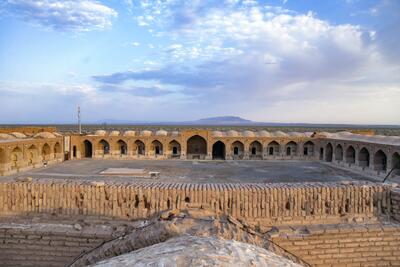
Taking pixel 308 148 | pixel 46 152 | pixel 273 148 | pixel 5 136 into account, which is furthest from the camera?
pixel 273 148

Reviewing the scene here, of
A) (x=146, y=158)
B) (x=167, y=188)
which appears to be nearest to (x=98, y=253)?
(x=167, y=188)

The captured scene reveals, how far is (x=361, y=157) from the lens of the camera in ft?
77.7

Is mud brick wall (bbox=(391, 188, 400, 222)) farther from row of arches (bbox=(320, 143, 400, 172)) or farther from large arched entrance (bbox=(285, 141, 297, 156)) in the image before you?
large arched entrance (bbox=(285, 141, 297, 156))

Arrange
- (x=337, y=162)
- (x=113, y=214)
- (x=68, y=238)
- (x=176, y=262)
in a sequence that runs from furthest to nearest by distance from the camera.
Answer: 1. (x=337, y=162)
2. (x=113, y=214)
3. (x=68, y=238)
4. (x=176, y=262)

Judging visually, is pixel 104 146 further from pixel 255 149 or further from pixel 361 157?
pixel 361 157

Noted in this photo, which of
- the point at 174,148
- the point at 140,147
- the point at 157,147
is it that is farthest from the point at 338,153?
the point at 140,147

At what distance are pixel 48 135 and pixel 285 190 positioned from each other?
23.6 metres

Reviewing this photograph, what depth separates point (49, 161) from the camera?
2616cm

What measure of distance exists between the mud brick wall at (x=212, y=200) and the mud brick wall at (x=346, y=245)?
60 centimetres

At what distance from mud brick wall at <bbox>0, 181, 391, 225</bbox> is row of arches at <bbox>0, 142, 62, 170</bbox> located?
14.4m

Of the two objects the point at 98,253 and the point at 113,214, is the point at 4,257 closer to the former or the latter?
the point at 113,214

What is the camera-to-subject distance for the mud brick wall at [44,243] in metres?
7.63

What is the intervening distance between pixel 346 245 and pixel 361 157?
17.8 m

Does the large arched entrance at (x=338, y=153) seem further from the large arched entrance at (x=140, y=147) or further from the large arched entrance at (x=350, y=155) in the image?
the large arched entrance at (x=140, y=147)
